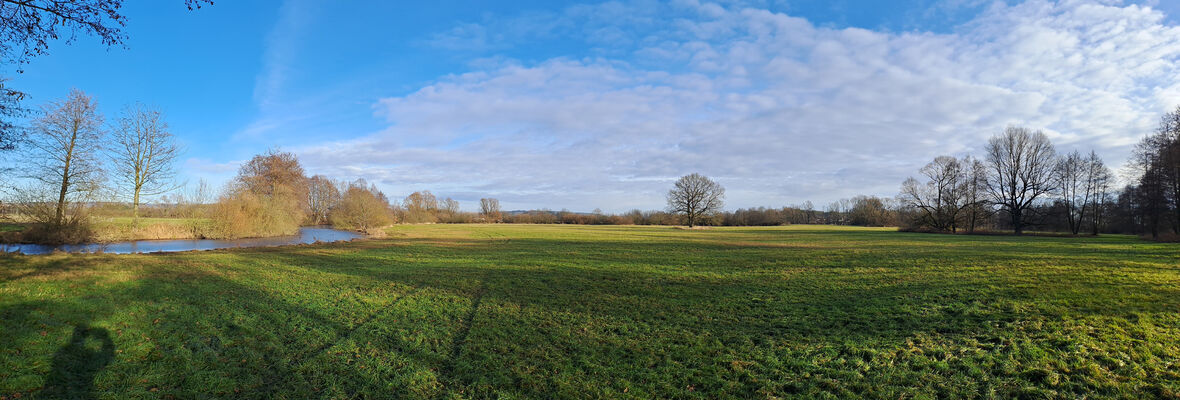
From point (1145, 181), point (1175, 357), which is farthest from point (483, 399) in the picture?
point (1145, 181)

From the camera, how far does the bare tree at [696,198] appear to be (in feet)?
225

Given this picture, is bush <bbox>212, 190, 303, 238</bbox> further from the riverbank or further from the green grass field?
the green grass field

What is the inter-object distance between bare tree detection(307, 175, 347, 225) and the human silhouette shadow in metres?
64.7

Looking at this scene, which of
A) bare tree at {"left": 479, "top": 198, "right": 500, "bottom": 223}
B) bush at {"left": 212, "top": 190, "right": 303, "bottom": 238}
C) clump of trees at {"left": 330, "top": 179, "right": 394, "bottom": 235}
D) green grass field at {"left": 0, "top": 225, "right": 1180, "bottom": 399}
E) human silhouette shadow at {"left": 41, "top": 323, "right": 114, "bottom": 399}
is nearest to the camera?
human silhouette shadow at {"left": 41, "top": 323, "right": 114, "bottom": 399}

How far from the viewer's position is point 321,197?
221 feet

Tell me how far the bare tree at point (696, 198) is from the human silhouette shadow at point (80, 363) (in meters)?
66.5

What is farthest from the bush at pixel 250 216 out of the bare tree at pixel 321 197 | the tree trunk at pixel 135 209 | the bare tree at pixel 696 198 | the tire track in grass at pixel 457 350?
the bare tree at pixel 696 198

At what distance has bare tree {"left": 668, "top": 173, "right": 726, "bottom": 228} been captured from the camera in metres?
68.5

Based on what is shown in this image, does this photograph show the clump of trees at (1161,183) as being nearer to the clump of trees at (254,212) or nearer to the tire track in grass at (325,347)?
the tire track in grass at (325,347)

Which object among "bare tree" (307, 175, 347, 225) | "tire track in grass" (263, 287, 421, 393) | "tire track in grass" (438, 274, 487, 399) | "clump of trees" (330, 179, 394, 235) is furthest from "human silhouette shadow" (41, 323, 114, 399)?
"bare tree" (307, 175, 347, 225)

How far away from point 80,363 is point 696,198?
222 ft

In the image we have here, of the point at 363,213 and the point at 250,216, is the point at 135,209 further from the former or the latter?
the point at 363,213

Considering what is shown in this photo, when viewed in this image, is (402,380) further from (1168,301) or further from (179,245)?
(179,245)

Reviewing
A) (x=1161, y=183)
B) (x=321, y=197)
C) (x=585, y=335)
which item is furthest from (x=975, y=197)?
(x=321, y=197)
